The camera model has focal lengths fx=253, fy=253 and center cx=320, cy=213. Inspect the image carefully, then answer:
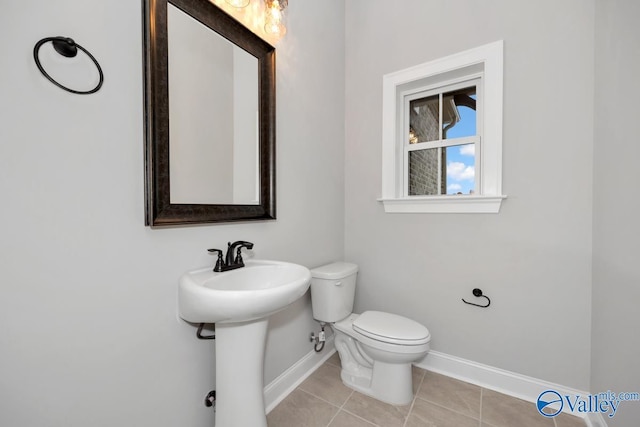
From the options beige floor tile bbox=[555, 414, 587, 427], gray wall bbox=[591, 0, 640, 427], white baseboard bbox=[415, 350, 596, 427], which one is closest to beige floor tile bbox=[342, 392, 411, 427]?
white baseboard bbox=[415, 350, 596, 427]

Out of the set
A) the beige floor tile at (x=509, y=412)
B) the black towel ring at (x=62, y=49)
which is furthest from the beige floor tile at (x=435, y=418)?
the black towel ring at (x=62, y=49)

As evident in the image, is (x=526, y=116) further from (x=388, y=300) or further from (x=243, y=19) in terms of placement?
(x=243, y=19)

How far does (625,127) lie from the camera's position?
1044 millimetres

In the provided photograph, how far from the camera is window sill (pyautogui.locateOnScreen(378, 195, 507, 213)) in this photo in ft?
5.13

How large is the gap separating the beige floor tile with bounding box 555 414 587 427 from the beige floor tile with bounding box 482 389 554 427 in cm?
4

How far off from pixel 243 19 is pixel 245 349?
156cm

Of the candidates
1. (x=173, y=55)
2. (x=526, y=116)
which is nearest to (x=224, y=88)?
Answer: (x=173, y=55)

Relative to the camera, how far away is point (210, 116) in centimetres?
116

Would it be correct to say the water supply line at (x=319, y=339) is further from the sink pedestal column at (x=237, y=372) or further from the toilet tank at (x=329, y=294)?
the sink pedestal column at (x=237, y=372)

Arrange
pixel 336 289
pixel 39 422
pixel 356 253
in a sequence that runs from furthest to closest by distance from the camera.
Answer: pixel 356 253 → pixel 336 289 → pixel 39 422

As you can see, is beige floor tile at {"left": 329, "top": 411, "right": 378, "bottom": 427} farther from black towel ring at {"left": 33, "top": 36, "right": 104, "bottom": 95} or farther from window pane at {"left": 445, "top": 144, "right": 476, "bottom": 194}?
black towel ring at {"left": 33, "top": 36, "right": 104, "bottom": 95}

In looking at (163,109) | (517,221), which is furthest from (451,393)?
(163,109)

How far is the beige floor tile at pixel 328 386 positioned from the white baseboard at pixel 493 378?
0.61 meters

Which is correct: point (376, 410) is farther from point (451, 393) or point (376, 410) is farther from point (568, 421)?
point (568, 421)
